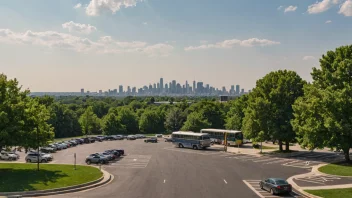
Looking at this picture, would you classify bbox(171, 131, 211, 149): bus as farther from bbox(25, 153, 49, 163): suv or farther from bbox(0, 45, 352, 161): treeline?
bbox(25, 153, 49, 163): suv

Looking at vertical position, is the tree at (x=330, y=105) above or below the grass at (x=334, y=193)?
above

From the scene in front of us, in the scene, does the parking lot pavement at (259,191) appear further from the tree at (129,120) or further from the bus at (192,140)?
the tree at (129,120)

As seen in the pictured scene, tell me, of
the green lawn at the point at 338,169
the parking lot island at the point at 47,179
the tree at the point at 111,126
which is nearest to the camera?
the parking lot island at the point at 47,179

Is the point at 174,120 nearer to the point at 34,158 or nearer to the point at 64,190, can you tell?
the point at 34,158

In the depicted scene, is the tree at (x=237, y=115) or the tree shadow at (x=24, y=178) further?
the tree at (x=237, y=115)

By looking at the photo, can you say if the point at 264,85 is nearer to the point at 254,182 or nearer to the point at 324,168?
the point at 324,168

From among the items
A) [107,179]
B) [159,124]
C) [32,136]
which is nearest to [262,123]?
[107,179]

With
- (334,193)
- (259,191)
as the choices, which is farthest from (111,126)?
(334,193)

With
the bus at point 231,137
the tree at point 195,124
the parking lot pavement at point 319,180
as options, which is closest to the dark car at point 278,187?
the parking lot pavement at point 319,180
